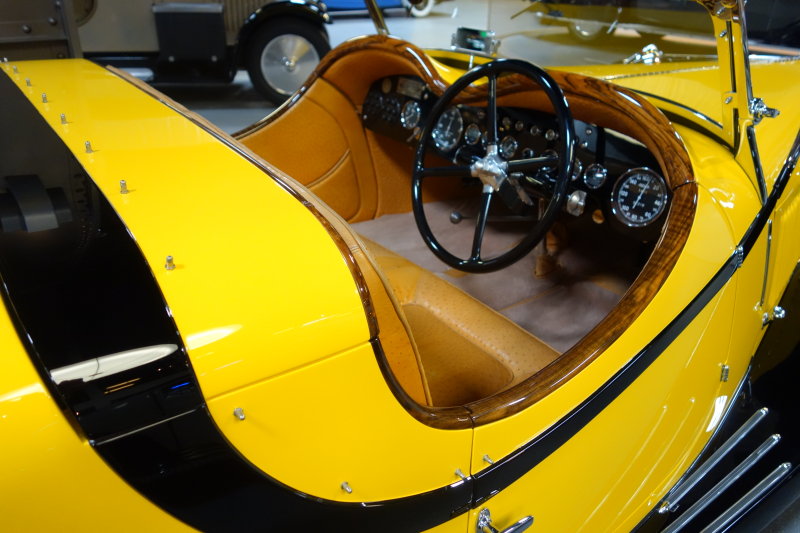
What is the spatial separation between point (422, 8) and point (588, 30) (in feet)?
2.38

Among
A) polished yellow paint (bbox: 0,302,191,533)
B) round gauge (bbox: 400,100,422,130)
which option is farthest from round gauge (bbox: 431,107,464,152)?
polished yellow paint (bbox: 0,302,191,533)

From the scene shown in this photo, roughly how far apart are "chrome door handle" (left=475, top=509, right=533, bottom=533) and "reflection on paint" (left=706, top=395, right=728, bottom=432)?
60cm

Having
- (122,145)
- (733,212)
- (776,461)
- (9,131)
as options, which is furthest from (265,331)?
(776,461)

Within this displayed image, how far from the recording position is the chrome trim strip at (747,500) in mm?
1525

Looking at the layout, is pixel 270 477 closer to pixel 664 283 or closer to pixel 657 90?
pixel 664 283

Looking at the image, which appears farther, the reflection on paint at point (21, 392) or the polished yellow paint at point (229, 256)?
the polished yellow paint at point (229, 256)

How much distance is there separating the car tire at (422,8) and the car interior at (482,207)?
0.46 metres

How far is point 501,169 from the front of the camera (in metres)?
1.59

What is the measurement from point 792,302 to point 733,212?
47 cm

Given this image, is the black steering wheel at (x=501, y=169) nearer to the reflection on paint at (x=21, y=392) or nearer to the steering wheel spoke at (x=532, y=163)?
the steering wheel spoke at (x=532, y=163)

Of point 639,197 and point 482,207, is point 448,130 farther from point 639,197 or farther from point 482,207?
point 639,197

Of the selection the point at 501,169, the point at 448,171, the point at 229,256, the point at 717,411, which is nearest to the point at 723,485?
the point at 717,411

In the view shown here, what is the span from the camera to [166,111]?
133cm

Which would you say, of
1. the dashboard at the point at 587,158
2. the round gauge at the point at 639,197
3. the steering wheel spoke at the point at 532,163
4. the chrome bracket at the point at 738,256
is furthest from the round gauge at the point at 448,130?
the chrome bracket at the point at 738,256
